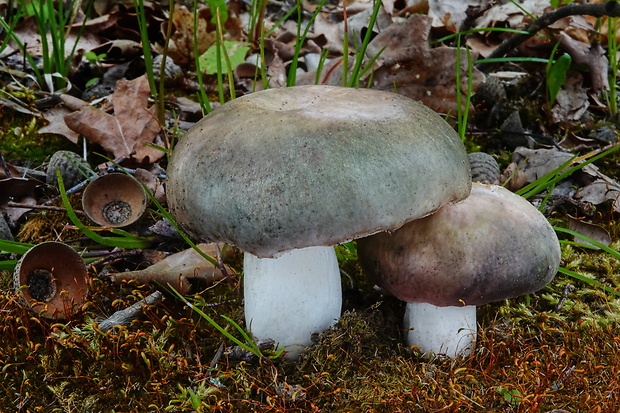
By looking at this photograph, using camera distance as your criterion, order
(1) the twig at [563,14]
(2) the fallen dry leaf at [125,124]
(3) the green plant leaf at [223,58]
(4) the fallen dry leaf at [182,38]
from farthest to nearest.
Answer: (4) the fallen dry leaf at [182,38] < (3) the green plant leaf at [223,58] < (2) the fallen dry leaf at [125,124] < (1) the twig at [563,14]

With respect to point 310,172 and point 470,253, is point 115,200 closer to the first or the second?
point 310,172

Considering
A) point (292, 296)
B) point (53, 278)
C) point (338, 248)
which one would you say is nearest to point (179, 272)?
point (53, 278)

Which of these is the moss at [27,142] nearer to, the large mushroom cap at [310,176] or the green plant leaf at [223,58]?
the green plant leaf at [223,58]

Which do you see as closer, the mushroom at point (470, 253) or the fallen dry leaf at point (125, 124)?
the mushroom at point (470, 253)

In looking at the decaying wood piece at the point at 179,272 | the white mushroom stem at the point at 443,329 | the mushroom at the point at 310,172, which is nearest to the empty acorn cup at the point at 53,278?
the decaying wood piece at the point at 179,272

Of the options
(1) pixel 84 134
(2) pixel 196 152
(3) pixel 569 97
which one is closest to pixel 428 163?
(2) pixel 196 152

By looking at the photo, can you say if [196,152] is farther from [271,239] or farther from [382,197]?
[382,197]
